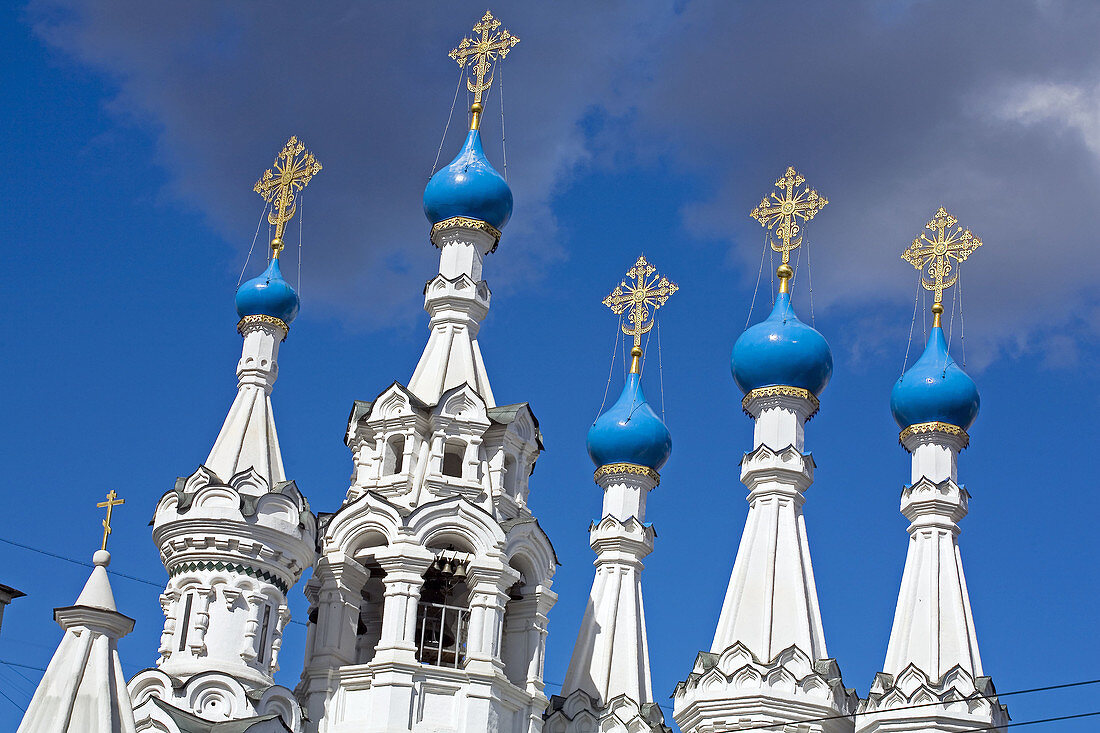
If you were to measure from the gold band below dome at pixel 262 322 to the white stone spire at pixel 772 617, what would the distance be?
4881 millimetres

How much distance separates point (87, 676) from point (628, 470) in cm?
860

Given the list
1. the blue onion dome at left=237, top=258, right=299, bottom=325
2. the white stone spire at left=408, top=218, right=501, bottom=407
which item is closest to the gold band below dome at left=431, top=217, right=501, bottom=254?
the white stone spire at left=408, top=218, right=501, bottom=407

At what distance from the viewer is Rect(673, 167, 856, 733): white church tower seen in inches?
702

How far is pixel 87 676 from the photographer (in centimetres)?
1428

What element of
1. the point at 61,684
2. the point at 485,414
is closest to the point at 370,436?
the point at 485,414

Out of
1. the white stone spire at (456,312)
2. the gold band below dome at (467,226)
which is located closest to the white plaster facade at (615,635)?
the white stone spire at (456,312)

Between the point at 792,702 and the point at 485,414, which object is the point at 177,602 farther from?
the point at 792,702

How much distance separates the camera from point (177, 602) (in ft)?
57.5

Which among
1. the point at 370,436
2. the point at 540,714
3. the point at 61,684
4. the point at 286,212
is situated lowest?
the point at 61,684

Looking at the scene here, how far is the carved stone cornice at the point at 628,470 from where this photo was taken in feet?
71.0

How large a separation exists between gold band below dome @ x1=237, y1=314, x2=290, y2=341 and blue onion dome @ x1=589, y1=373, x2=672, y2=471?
13.0ft

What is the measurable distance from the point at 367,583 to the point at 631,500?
3.61 metres

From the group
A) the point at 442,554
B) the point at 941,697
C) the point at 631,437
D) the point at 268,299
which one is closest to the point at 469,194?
the point at 268,299

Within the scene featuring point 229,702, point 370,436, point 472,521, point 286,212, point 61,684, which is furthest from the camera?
point 286,212
